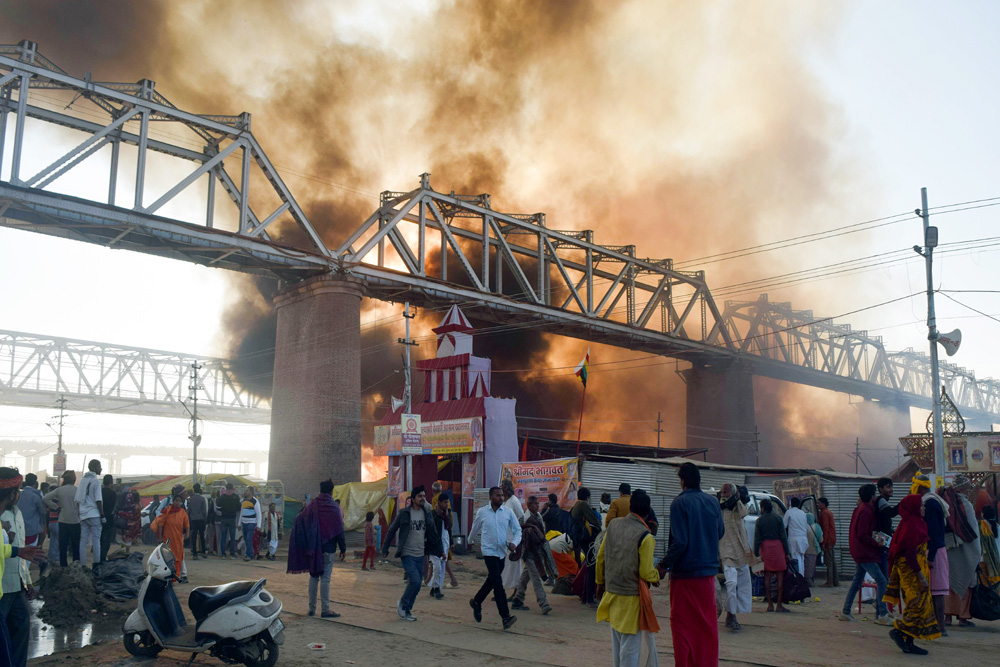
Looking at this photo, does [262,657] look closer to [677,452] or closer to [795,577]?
[795,577]

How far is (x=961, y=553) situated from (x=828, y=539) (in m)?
5.28

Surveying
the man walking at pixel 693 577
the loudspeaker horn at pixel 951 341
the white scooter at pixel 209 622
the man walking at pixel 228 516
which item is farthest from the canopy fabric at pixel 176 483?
the man walking at pixel 693 577

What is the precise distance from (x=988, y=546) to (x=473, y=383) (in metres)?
20.8

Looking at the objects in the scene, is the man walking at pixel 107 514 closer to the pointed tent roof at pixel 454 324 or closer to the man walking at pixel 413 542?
the man walking at pixel 413 542

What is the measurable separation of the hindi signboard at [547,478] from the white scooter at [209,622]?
Answer: 12012 mm

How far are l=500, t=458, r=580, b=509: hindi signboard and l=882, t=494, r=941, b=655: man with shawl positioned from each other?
433 inches

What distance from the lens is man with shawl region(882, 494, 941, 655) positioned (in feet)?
28.5

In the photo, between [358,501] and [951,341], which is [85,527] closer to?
[358,501]

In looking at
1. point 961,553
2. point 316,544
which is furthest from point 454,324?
point 961,553

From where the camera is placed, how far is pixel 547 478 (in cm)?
2081

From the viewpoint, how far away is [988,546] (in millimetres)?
10633

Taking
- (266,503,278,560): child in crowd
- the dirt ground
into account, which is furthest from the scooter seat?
(266,503,278,560): child in crowd

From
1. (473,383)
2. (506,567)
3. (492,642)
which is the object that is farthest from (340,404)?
(492,642)

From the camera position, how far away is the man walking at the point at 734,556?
33.5 ft
